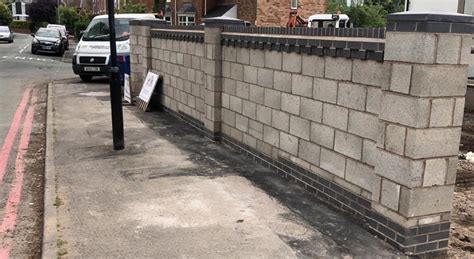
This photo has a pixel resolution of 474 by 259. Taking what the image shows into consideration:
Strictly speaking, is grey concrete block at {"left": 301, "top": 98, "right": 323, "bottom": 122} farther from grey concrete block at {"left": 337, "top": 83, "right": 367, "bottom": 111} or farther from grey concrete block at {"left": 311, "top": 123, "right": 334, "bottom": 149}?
grey concrete block at {"left": 337, "top": 83, "right": 367, "bottom": 111}

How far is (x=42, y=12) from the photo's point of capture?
77.6m

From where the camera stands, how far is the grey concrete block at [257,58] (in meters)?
6.63

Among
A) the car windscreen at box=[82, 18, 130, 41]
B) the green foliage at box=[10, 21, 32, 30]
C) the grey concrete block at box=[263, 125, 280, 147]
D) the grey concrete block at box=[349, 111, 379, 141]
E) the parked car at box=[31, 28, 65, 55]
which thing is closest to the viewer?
the grey concrete block at box=[349, 111, 379, 141]

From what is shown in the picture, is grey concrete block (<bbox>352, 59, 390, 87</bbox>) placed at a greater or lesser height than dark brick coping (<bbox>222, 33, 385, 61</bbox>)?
lesser

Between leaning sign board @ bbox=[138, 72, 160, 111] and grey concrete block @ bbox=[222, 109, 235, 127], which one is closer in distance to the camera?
grey concrete block @ bbox=[222, 109, 235, 127]

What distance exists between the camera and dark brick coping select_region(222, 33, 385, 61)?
4508 millimetres

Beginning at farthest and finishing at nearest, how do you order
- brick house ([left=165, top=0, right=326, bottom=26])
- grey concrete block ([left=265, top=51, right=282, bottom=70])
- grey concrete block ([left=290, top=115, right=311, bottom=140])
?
brick house ([left=165, top=0, right=326, bottom=26])
grey concrete block ([left=265, top=51, right=282, bottom=70])
grey concrete block ([left=290, top=115, right=311, bottom=140])

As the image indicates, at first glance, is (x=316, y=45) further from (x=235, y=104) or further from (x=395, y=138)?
(x=235, y=104)

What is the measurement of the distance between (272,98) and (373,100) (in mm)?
2039

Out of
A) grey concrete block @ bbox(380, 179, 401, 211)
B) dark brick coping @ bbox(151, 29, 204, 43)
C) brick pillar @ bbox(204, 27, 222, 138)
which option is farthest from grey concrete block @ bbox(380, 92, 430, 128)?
dark brick coping @ bbox(151, 29, 204, 43)

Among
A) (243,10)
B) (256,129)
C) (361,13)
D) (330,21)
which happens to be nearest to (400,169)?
(256,129)

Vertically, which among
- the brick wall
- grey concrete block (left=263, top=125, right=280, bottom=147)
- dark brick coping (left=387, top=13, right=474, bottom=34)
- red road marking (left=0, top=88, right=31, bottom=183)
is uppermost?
the brick wall

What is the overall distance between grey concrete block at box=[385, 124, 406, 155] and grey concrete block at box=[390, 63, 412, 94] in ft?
1.05

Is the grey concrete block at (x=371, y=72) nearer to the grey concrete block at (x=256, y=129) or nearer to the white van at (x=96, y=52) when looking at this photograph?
the grey concrete block at (x=256, y=129)
